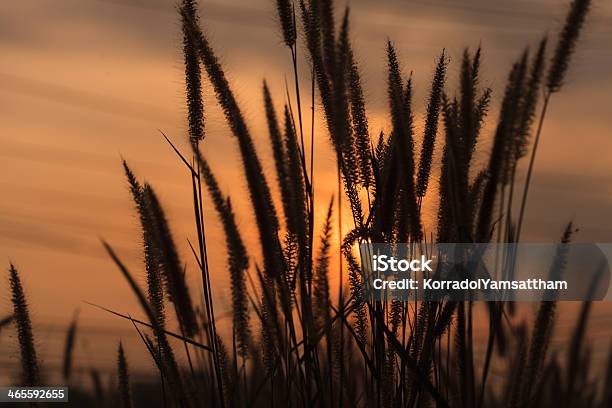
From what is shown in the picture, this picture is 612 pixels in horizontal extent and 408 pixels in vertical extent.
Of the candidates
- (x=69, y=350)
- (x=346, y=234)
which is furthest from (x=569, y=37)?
(x=69, y=350)

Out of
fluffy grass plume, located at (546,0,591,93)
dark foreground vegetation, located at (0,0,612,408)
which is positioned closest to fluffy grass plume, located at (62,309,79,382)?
dark foreground vegetation, located at (0,0,612,408)

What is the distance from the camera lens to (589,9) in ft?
6.17

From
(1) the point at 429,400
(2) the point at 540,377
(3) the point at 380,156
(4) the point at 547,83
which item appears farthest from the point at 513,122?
(1) the point at 429,400

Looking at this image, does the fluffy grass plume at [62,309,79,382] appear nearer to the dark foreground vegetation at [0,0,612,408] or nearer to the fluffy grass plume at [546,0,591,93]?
the dark foreground vegetation at [0,0,612,408]

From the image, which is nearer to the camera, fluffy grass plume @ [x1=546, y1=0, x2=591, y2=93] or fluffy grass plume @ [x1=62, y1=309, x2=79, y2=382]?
fluffy grass plume @ [x1=546, y1=0, x2=591, y2=93]

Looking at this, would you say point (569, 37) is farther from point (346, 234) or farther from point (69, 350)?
point (69, 350)

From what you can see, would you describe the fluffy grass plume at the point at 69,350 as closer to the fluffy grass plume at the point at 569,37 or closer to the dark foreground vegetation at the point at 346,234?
the dark foreground vegetation at the point at 346,234

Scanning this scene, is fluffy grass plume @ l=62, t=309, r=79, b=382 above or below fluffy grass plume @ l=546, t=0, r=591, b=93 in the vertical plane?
below

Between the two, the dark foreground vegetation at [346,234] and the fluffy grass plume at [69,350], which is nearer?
the dark foreground vegetation at [346,234]

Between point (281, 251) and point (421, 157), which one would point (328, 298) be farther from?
point (421, 157)

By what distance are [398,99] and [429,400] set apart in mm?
717

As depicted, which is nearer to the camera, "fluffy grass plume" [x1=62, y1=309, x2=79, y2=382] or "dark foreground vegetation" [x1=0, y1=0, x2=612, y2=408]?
"dark foreground vegetation" [x1=0, y1=0, x2=612, y2=408]

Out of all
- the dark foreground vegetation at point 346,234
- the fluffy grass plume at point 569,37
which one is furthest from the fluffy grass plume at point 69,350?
the fluffy grass plume at point 569,37

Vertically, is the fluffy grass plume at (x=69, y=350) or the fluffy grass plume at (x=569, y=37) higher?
the fluffy grass plume at (x=569, y=37)
